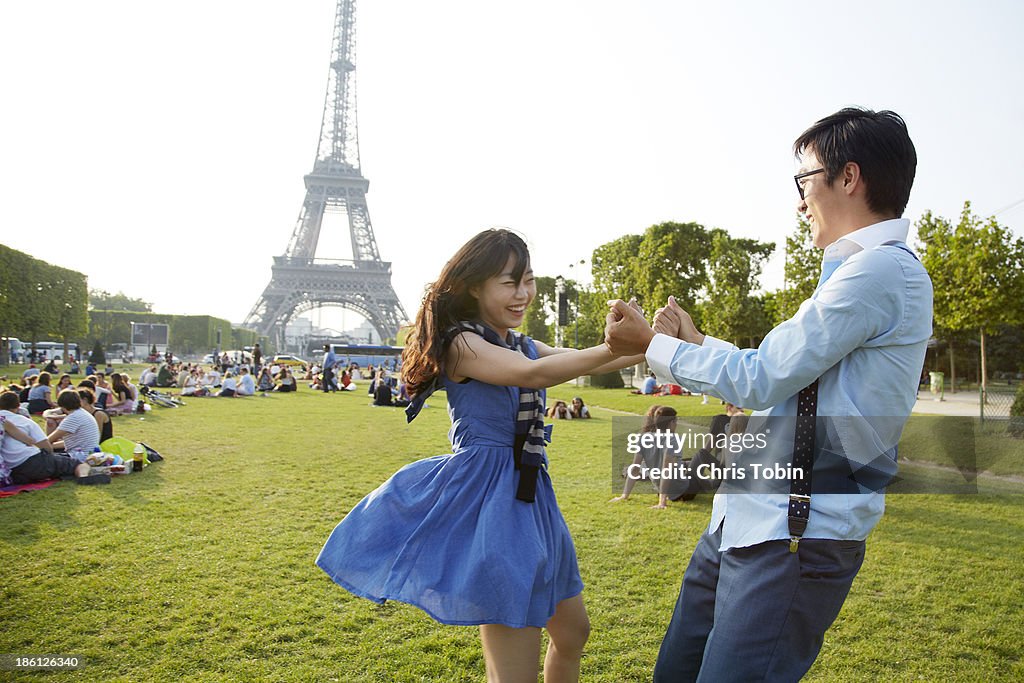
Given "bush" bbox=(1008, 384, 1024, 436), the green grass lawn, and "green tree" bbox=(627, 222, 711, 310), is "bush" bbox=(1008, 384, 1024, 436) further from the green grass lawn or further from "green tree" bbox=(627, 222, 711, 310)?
"green tree" bbox=(627, 222, 711, 310)

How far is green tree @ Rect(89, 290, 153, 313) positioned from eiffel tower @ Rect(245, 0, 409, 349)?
163 ft

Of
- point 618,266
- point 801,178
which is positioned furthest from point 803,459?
point 618,266

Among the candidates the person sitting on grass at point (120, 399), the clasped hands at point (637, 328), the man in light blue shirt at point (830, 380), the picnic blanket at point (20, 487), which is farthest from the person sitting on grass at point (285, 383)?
the man in light blue shirt at point (830, 380)

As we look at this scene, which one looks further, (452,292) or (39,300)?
(39,300)

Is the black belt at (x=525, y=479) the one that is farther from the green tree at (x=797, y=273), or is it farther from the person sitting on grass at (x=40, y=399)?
the green tree at (x=797, y=273)

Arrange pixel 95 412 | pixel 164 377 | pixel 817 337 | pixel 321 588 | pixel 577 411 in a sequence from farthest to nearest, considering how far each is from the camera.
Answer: pixel 164 377, pixel 577 411, pixel 95 412, pixel 321 588, pixel 817 337

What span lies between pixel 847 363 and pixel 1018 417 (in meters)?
14.4

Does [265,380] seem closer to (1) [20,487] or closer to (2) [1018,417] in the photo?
(1) [20,487]

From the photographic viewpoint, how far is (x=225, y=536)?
21.9ft

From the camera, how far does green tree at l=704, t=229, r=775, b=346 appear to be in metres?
33.8

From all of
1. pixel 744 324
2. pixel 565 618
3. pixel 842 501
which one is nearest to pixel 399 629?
pixel 565 618

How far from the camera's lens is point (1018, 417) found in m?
13.3

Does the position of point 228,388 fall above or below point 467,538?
below

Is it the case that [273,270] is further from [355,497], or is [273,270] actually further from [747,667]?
[747,667]
